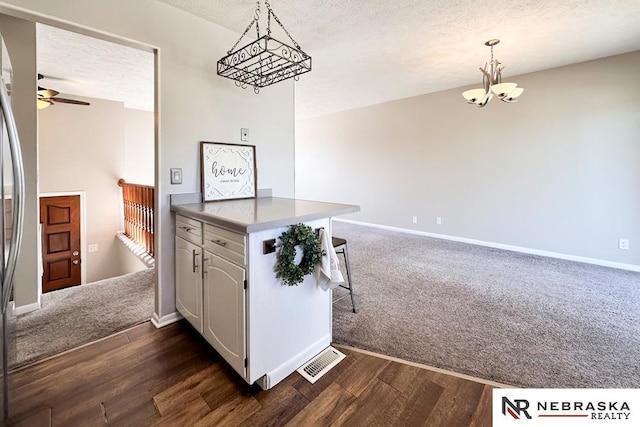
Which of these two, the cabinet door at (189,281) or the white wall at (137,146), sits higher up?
the white wall at (137,146)

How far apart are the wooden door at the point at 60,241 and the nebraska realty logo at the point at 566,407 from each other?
20.0 feet

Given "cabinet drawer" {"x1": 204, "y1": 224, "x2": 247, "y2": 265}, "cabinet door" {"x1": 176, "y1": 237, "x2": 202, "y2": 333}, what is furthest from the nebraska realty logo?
"cabinet door" {"x1": 176, "y1": 237, "x2": 202, "y2": 333}

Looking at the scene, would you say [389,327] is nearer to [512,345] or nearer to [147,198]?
[512,345]

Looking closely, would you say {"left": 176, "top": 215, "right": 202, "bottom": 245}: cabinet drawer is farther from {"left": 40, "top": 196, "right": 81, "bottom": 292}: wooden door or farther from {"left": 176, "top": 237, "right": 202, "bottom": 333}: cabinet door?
{"left": 40, "top": 196, "right": 81, "bottom": 292}: wooden door

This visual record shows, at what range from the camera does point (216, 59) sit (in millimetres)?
2340

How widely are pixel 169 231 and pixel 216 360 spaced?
3.28 feet

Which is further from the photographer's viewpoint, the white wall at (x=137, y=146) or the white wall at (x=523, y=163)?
the white wall at (x=137, y=146)

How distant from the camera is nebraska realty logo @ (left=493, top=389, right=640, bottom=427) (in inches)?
52.4

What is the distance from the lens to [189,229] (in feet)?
6.41

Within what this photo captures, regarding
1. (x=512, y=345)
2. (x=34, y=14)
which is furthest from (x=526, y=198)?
(x=34, y=14)

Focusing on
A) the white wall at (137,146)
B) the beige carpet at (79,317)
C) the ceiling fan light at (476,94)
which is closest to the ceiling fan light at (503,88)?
the ceiling fan light at (476,94)

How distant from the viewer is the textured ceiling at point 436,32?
226 cm

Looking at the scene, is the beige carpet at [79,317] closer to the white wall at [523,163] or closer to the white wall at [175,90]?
the white wall at [175,90]

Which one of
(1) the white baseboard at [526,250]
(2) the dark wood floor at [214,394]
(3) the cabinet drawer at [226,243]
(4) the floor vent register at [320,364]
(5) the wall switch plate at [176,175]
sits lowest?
(2) the dark wood floor at [214,394]
